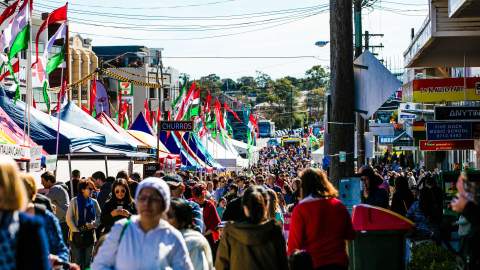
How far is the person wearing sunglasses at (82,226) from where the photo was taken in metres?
13.9

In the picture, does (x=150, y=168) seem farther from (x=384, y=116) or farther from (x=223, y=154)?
(x=384, y=116)

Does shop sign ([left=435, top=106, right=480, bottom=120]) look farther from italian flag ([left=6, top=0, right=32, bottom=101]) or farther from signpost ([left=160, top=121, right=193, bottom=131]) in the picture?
signpost ([left=160, top=121, right=193, bottom=131])

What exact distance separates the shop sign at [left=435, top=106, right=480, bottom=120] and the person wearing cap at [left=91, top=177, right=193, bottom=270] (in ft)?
53.1

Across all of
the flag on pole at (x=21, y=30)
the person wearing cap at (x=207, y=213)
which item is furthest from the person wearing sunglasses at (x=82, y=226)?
the flag on pole at (x=21, y=30)

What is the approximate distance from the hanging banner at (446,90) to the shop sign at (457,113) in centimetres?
211

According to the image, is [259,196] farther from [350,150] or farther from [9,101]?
[9,101]

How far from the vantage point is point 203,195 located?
13.1m

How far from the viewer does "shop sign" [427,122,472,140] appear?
22828 millimetres

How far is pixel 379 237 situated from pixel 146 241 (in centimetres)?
498

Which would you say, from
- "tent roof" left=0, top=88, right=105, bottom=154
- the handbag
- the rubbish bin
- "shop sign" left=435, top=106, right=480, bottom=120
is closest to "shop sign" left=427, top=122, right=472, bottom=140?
"shop sign" left=435, top=106, right=480, bottom=120

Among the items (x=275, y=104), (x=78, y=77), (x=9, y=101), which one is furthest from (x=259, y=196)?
(x=275, y=104)

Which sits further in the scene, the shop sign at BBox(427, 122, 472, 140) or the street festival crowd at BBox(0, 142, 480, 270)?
the shop sign at BBox(427, 122, 472, 140)

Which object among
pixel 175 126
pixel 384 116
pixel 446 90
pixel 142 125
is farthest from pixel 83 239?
pixel 384 116

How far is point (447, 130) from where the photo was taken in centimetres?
2300
